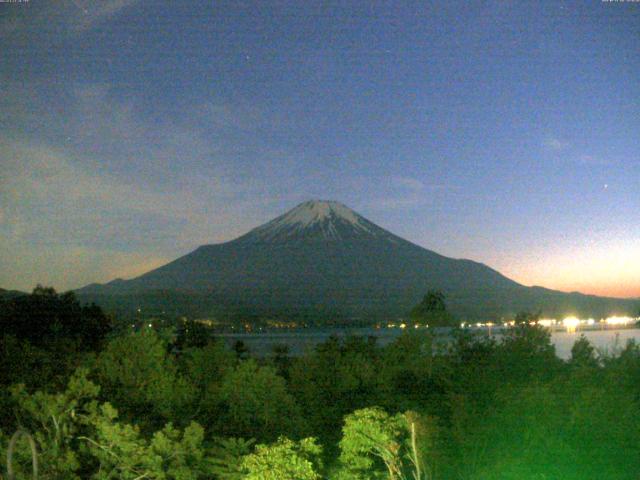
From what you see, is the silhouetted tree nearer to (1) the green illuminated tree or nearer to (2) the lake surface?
(2) the lake surface

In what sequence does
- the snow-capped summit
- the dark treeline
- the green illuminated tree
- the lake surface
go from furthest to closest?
the snow-capped summit < the lake surface < the dark treeline < the green illuminated tree

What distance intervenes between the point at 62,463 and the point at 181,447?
937 mm

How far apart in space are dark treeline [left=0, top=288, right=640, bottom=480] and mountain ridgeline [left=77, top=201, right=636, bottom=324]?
48765 mm

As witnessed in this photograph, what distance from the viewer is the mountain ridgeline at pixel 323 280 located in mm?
66438

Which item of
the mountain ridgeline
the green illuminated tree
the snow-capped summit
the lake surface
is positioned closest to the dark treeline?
the green illuminated tree

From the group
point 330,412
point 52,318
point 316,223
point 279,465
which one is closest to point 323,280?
point 316,223

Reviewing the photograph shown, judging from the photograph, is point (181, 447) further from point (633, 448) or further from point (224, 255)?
point (224, 255)

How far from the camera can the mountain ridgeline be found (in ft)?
218

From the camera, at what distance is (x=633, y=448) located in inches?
273

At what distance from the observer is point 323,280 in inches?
3120

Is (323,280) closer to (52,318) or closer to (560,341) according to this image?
(560,341)

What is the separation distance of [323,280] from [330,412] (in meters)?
70.1

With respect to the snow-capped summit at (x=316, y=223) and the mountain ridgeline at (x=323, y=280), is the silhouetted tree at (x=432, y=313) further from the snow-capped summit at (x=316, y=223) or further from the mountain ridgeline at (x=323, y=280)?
the snow-capped summit at (x=316, y=223)

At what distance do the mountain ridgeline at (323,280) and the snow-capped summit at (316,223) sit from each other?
130 mm
